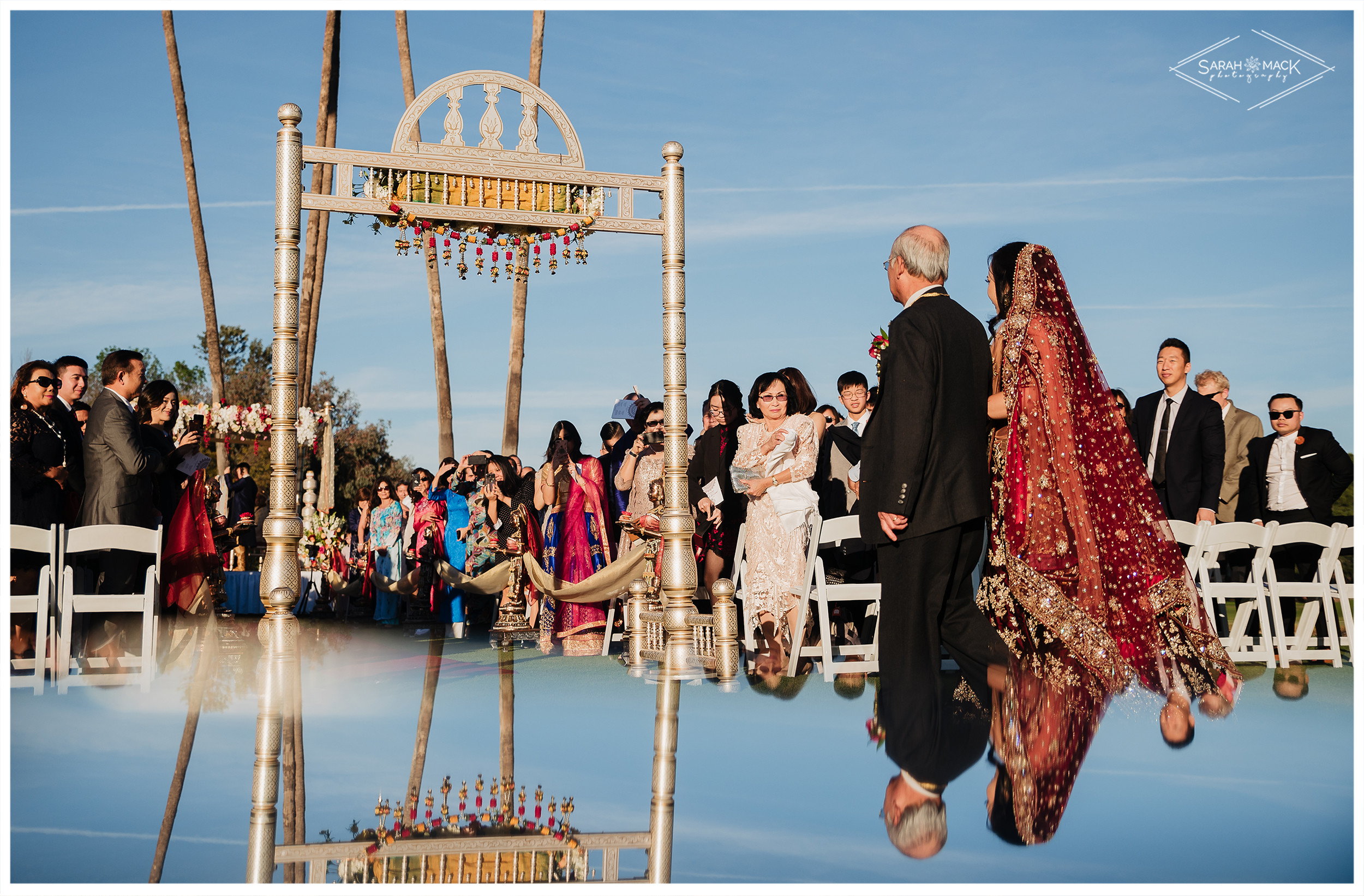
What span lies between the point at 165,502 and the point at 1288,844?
25.2 ft

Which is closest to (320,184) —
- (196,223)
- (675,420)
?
(196,223)

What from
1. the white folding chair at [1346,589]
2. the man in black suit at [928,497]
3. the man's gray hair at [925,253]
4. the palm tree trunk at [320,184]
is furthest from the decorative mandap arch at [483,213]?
the palm tree trunk at [320,184]

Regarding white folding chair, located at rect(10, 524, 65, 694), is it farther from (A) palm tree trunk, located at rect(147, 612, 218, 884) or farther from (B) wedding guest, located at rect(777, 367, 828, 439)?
(B) wedding guest, located at rect(777, 367, 828, 439)

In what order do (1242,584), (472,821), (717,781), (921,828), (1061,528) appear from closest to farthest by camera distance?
(921,828) < (472,821) < (717,781) < (1061,528) < (1242,584)

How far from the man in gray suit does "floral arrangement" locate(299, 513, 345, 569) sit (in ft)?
17.6

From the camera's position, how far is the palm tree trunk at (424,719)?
3.43 m

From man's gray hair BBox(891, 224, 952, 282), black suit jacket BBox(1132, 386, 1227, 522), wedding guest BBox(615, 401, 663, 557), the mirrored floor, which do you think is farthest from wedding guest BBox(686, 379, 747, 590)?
man's gray hair BBox(891, 224, 952, 282)

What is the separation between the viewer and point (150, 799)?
3258 millimetres

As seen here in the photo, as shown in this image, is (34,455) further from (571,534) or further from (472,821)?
(472,821)

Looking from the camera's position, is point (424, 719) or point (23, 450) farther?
point (23, 450)

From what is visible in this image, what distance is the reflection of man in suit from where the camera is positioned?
2.85 meters

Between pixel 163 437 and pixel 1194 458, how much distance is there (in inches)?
285

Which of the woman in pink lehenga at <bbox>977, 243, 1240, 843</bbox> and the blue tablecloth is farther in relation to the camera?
the blue tablecloth

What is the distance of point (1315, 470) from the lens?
833 centimetres
